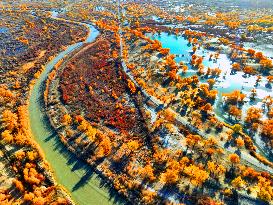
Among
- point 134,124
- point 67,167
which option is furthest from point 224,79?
point 67,167

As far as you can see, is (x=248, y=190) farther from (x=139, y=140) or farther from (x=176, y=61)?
(x=176, y=61)

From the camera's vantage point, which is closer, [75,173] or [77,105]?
[75,173]

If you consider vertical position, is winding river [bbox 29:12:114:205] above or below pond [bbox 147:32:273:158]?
above

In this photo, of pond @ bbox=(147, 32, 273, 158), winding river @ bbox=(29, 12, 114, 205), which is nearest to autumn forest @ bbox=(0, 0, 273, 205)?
winding river @ bbox=(29, 12, 114, 205)

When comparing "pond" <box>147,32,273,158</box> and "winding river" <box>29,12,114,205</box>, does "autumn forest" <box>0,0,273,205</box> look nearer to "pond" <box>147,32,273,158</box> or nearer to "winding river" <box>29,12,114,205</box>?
"winding river" <box>29,12,114,205</box>

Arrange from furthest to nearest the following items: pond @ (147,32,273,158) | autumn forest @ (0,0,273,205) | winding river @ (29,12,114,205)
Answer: pond @ (147,32,273,158) → autumn forest @ (0,0,273,205) → winding river @ (29,12,114,205)

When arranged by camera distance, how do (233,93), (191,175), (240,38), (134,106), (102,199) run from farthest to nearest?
(240,38), (233,93), (134,106), (191,175), (102,199)

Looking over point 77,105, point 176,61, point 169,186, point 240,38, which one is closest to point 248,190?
point 169,186

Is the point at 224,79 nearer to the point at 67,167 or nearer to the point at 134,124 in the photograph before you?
the point at 134,124
